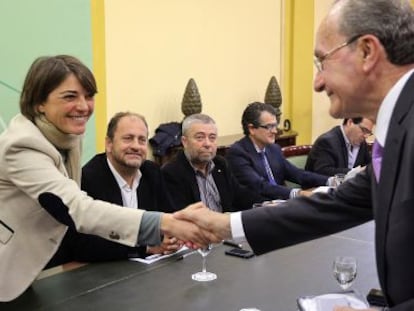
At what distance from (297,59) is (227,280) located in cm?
466

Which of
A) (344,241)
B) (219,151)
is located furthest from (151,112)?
(344,241)

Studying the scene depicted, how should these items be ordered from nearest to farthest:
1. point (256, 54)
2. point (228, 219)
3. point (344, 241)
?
point (228, 219)
point (344, 241)
point (256, 54)

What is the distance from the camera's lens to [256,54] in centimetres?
600

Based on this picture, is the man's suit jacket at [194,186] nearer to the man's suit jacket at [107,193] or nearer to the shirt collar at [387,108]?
the man's suit jacket at [107,193]

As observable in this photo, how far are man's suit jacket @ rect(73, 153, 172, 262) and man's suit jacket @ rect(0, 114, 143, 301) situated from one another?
422 mm

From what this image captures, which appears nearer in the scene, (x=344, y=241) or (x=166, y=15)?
(x=344, y=241)

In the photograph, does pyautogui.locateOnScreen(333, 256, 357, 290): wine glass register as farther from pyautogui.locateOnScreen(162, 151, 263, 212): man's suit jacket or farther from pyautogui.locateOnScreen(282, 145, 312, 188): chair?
pyautogui.locateOnScreen(282, 145, 312, 188): chair

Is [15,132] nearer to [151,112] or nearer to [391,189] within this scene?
[391,189]

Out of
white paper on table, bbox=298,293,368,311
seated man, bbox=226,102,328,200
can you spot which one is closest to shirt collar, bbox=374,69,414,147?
white paper on table, bbox=298,293,368,311

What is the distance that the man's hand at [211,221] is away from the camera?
1.92 meters

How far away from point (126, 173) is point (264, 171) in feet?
5.17

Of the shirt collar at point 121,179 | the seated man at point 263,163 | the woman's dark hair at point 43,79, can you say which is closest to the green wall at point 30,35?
the shirt collar at point 121,179

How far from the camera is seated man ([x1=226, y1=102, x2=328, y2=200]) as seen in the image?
14.0 feet

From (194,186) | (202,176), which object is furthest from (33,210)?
(202,176)
